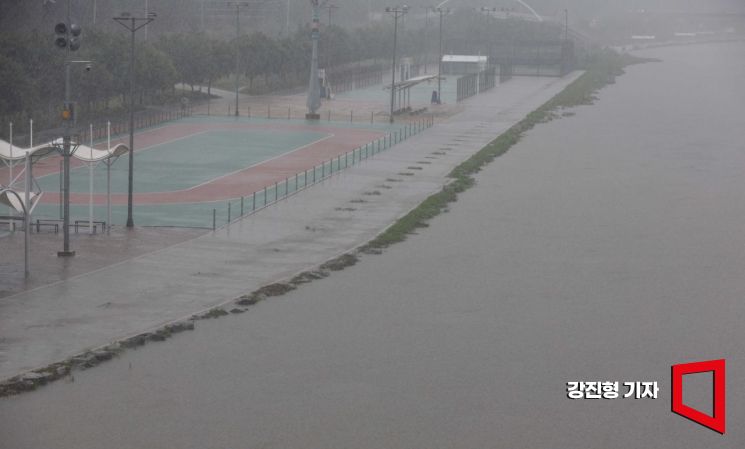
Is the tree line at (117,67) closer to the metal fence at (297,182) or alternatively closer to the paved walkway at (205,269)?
→ the metal fence at (297,182)

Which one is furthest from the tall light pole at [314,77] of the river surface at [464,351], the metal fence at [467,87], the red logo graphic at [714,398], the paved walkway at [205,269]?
the red logo graphic at [714,398]

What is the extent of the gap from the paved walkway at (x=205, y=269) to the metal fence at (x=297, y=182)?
0.56 meters

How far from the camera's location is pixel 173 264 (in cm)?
3294

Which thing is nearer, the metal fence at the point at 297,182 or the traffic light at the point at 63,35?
the traffic light at the point at 63,35

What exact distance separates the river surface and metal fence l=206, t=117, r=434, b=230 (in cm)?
618

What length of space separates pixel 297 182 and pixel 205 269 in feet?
51.3

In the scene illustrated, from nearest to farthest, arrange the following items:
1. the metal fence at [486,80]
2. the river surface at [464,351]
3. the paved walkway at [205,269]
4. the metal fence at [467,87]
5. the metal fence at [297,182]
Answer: the river surface at [464,351] → the paved walkway at [205,269] → the metal fence at [297,182] → the metal fence at [467,87] → the metal fence at [486,80]

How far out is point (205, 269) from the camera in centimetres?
3244

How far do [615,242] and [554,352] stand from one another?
13752 millimetres

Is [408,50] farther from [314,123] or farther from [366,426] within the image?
[366,426]

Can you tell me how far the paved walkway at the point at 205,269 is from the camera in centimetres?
2581

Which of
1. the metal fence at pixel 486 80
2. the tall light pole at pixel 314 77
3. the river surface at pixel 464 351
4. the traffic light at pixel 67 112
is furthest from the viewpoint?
the metal fence at pixel 486 80

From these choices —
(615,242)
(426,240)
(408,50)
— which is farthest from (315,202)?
(408,50)

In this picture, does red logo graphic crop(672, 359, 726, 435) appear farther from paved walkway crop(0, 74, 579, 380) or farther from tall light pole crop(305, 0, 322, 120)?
tall light pole crop(305, 0, 322, 120)
